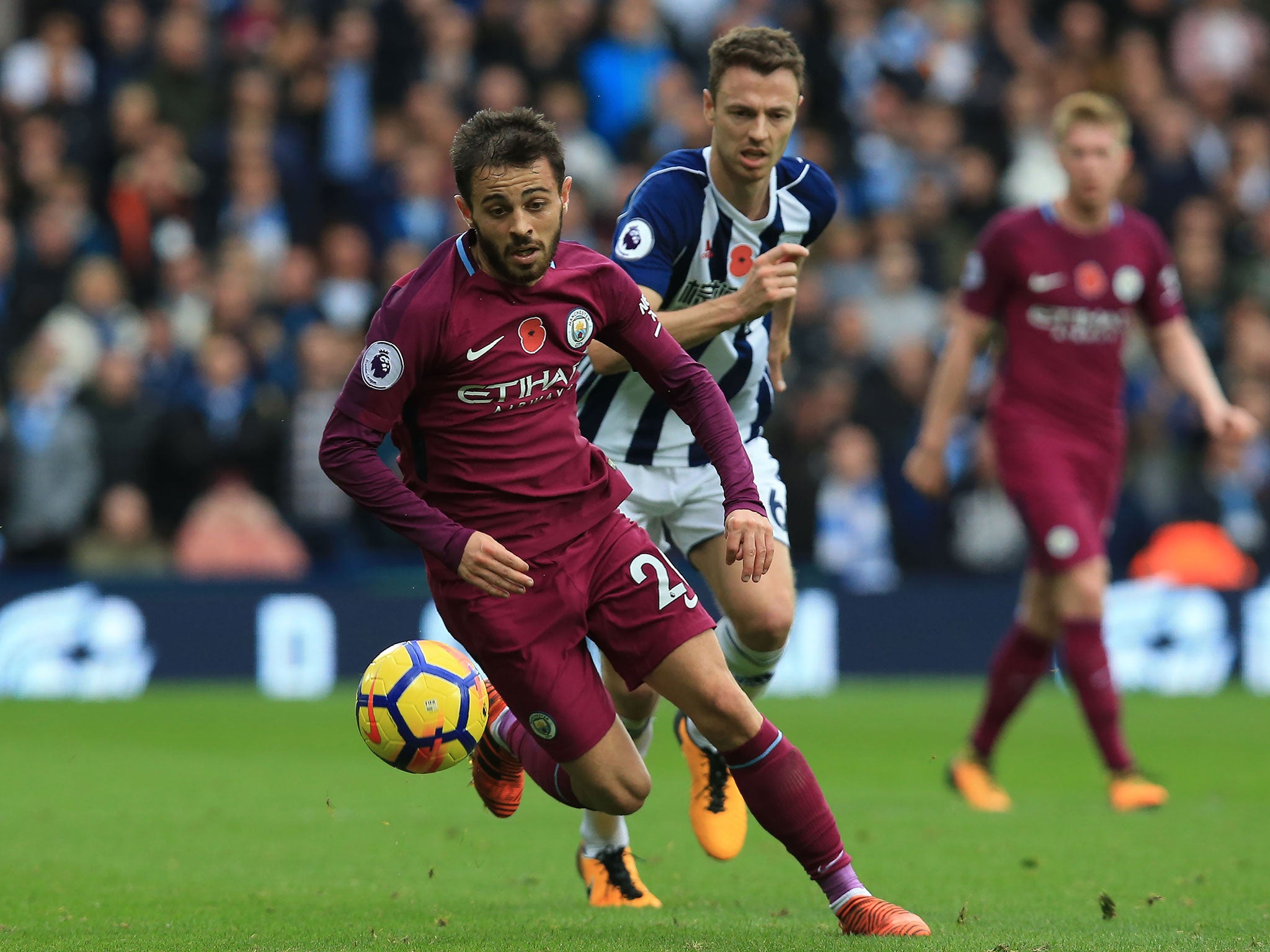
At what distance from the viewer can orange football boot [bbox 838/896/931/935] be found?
4.91 m

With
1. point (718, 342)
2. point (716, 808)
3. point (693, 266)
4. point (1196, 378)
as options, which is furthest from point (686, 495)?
point (1196, 378)

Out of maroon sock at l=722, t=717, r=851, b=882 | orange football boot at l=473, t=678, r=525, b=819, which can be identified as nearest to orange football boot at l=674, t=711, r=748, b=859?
orange football boot at l=473, t=678, r=525, b=819

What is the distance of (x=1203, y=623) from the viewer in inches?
530

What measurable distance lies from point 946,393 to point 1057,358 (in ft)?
1.74

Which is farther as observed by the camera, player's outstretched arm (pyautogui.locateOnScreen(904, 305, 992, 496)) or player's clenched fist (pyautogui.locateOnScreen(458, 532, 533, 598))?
player's outstretched arm (pyautogui.locateOnScreen(904, 305, 992, 496))

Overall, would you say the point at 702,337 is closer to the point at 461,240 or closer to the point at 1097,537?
the point at 461,240

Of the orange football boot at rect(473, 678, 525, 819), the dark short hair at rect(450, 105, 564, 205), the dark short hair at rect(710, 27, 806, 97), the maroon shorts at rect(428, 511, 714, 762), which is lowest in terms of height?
the orange football boot at rect(473, 678, 525, 819)

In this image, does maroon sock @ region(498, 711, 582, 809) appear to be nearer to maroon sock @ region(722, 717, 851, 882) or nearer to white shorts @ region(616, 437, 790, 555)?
maroon sock @ region(722, 717, 851, 882)

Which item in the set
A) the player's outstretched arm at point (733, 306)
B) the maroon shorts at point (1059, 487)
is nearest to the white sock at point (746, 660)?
the player's outstretched arm at point (733, 306)

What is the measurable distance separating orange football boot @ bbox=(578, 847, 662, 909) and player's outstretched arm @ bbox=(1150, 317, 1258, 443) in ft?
11.8

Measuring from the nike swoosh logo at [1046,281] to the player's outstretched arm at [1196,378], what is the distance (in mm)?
560

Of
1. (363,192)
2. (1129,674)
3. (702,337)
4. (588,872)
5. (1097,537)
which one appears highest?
(363,192)

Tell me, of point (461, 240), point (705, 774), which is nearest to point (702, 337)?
point (461, 240)

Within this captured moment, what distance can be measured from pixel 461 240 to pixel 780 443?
920cm
